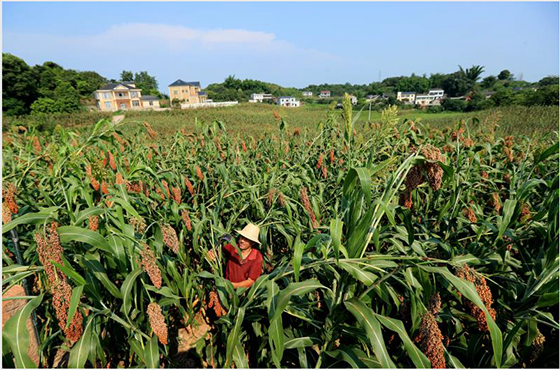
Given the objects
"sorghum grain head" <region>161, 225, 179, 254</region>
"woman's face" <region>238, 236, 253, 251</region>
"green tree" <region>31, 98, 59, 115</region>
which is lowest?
"woman's face" <region>238, 236, 253, 251</region>

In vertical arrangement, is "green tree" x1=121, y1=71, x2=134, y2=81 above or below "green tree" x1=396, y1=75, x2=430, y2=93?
above

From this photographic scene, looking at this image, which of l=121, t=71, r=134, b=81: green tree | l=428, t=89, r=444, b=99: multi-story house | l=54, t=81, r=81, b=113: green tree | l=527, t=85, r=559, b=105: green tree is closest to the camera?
l=527, t=85, r=559, b=105: green tree

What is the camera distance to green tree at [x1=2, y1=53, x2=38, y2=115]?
2948cm

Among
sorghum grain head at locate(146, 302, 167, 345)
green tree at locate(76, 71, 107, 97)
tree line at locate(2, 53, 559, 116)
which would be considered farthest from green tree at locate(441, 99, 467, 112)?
green tree at locate(76, 71, 107, 97)

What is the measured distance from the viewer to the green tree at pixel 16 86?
29484 mm

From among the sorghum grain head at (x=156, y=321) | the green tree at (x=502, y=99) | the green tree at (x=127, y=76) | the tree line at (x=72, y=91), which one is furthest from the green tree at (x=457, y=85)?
the green tree at (x=127, y=76)

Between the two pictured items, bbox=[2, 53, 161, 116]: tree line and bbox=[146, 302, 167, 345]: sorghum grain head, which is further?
bbox=[2, 53, 161, 116]: tree line

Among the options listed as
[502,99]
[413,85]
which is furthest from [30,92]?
[413,85]

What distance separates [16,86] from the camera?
30203mm

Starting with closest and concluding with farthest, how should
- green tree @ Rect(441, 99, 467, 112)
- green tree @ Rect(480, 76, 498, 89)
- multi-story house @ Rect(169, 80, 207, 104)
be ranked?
green tree @ Rect(441, 99, 467, 112)
multi-story house @ Rect(169, 80, 207, 104)
green tree @ Rect(480, 76, 498, 89)

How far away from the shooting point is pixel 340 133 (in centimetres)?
394

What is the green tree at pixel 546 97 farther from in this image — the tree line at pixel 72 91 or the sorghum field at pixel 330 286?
the sorghum field at pixel 330 286

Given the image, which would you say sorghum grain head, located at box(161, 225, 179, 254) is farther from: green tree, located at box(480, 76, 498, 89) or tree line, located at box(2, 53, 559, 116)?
green tree, located at box(480, 76, 498, 89)

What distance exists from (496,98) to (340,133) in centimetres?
4044
